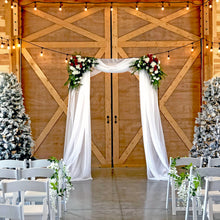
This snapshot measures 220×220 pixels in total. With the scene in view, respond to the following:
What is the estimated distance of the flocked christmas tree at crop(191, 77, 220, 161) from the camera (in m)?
8.87

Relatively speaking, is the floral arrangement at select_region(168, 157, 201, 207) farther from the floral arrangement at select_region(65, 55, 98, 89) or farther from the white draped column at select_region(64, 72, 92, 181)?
the floral arrangement at select_region(65, 55, 98, 89)

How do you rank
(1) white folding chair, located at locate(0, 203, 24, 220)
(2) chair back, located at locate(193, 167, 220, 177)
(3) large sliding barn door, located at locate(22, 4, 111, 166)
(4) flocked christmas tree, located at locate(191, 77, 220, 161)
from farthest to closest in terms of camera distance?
(3) large sliding barn door, located at locate(22, 4, 111, 166) < (4) flocked christmas tree, located at locate(191, 77, 220, 161) < (2) chair back, located at locate(193, 167, 220, 177) < (1) white folding chair, located at locate(0, 203, 24, 220)

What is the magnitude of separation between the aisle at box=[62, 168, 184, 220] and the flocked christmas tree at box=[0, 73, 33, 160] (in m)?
1.46

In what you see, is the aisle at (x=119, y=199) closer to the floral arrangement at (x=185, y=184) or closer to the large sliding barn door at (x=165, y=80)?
the floral arrangement at (x=185, y=184)

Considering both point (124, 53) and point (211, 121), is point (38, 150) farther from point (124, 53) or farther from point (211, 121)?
point (211, 121)

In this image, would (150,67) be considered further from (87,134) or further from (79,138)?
(79,138)

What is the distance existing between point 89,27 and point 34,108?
9.20 feet

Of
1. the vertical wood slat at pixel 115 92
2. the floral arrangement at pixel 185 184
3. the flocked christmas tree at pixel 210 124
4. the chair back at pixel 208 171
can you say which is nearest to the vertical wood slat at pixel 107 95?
the vertical wood slat at pixel 115 92

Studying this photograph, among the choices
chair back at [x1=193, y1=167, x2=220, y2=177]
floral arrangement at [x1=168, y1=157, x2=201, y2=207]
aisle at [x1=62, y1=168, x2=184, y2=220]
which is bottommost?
aisle at [x1=62, y1=168, x2=184, y2=220]

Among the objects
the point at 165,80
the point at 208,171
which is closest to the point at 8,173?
the point at 208,171

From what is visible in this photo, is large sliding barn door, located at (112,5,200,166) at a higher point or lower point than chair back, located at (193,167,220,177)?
higher

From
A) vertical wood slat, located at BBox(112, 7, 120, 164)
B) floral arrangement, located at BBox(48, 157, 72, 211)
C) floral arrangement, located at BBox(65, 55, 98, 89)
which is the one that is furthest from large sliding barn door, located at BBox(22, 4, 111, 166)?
floral arrangement, located at BBox(48, 157, 72, 211)

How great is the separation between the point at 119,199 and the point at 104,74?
510cm

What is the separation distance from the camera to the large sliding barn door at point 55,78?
38.0ft
